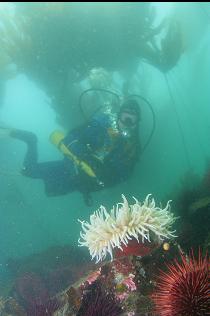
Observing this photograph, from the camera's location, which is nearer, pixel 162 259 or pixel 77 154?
pixel 162 259

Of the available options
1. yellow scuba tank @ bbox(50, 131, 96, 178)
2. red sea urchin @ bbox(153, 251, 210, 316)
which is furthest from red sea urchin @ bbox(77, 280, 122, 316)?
yellow scuba tank @ bbox(50, 131, 96, 178)

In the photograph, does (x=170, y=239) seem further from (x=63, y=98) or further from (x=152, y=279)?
(x=63, y=98)

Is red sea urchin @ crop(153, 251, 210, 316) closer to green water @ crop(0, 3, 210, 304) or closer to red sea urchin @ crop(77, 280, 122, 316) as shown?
red sea urchin @ crop(77, 280, 122, 316)

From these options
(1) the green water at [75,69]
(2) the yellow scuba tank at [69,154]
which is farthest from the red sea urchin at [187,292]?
(2) the yellow scuba tank at [69,154]

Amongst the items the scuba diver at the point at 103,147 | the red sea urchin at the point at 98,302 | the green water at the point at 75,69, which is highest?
the green water at the point at 75,69

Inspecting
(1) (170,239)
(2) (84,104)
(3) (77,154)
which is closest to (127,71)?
(2) (84,104)

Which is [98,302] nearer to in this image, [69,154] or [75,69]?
[69,154]

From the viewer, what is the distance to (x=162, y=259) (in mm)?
4672

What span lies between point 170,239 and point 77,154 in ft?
21.8

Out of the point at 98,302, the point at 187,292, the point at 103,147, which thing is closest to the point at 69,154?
the point at 103,147

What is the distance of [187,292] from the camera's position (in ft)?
10.0

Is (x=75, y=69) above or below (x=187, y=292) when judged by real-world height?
above

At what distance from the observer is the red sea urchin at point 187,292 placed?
A: 300cm

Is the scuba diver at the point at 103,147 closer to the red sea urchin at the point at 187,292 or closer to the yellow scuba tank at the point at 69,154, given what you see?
the yellow scuba tank at the point at 69,154
